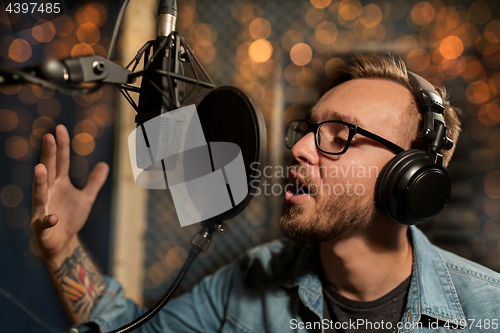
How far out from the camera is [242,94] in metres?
0.56

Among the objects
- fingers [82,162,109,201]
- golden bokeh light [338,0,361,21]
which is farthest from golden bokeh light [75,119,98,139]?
golden bokeh light [338,0,361,21]

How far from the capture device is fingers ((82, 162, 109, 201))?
794 mm

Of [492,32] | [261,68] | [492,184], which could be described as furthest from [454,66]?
[261,68]

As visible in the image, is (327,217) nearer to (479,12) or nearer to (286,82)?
(286,82)

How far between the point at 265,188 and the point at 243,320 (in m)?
0.98

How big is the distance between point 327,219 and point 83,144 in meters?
1.26

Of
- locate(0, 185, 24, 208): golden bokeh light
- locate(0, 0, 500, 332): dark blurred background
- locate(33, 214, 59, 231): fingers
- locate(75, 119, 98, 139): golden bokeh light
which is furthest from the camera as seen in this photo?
locate(0, 0, 500, 332): dark blurred background

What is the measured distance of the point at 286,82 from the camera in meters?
1.87

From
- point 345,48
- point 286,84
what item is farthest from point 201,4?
point 345,48

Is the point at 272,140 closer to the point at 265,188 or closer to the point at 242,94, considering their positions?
the point at 265,188

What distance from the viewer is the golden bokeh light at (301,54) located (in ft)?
6.11

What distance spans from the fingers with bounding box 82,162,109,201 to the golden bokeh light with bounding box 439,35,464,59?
1881mm

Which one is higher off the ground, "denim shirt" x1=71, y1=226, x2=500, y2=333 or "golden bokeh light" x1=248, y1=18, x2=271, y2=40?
"golden bokeh light" x1=248, y1=18, x2=271, y2=40

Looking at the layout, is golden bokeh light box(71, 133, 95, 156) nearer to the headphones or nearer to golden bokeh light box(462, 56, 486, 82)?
the headphones
